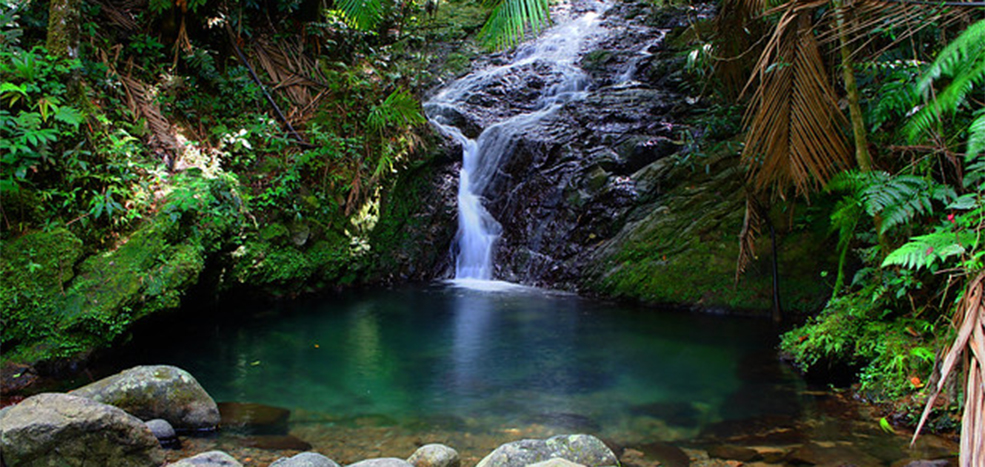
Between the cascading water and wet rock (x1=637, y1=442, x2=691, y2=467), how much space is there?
21.7ft

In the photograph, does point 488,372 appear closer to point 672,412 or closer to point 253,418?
point 672,412

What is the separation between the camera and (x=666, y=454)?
140 inches

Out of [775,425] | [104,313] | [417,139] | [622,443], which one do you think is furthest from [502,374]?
[417,139]

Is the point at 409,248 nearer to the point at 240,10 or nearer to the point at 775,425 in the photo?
the point at 240,10

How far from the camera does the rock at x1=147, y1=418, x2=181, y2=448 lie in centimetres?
359

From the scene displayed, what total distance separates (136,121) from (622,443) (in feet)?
22.2

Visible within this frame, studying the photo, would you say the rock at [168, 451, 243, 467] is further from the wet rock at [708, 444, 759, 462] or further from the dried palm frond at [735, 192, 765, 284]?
the dried palm frond at [735, 192, 765, 284]

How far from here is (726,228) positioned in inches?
303

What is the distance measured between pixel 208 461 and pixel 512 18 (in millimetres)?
3099

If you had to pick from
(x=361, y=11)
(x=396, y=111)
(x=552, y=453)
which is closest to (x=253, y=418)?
(x=552, y=453)

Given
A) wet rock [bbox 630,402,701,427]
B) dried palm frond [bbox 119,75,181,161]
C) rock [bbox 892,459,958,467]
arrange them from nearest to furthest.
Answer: rock [bbox 892,459,958,467] < wet rock [bbox 630,402,701,427] < dried palm frond [bbox 119,75,181,161]

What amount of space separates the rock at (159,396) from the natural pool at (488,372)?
0.31 meters

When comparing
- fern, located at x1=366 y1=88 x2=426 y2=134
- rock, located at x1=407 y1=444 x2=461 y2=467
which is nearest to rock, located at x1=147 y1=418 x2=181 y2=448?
rock, located at x1=407 y1=444 x2=461 y2=467

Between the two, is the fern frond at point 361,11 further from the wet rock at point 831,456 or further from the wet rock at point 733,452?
the wet rock at point 831,456
